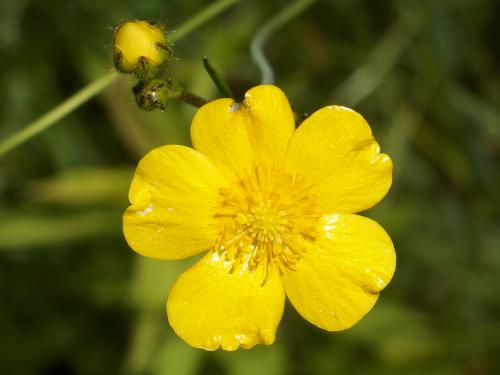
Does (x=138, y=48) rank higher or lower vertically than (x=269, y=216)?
higher

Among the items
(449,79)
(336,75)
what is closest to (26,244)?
(336,75)

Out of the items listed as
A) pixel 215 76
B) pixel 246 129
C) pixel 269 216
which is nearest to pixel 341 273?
pixel 269 216

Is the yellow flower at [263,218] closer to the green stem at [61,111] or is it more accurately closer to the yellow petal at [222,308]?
the yellow petal at [222,308]

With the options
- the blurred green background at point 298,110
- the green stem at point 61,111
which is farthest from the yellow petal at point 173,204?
the blurred green background at point 298,110

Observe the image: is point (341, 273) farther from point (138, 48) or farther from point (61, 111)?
point (61, 111)

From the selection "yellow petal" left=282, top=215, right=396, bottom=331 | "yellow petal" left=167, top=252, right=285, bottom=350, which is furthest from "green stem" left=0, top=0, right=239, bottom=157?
"yellow petal" left=282, top=215, right=396, bottom=331
